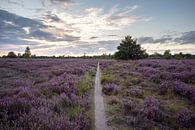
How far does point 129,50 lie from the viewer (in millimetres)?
48562

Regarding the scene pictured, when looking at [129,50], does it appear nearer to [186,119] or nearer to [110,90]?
[110,90]

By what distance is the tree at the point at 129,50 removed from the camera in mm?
48656

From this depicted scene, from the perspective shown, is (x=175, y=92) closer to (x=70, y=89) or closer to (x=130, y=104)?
(x=130, y=104)

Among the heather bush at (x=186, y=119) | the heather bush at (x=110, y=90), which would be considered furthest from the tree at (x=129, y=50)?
the heather bush at (x=186, y=119)

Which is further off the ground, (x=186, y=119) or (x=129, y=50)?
(x=129, y=50)

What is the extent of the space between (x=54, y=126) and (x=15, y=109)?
5.98 ft

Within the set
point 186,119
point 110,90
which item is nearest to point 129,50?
point 110,90

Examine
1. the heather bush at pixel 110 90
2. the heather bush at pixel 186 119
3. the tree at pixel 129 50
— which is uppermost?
the tree at pixel 129 50

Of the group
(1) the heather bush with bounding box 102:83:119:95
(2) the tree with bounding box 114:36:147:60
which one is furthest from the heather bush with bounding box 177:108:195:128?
(2) the tree with bounding box 114:36:147:60

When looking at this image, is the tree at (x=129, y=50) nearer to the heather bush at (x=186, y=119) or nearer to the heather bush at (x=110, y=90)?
the heather bush at (x=110, y=90)

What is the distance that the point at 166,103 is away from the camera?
25.3 feet

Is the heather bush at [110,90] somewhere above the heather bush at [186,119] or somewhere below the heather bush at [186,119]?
above

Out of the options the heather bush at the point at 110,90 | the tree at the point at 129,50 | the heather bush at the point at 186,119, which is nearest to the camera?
the heather bush at the point at 186,119

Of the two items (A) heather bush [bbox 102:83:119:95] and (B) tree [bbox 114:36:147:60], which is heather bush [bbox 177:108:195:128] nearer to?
(A) heather bush [bbox 102:83:119:95]
